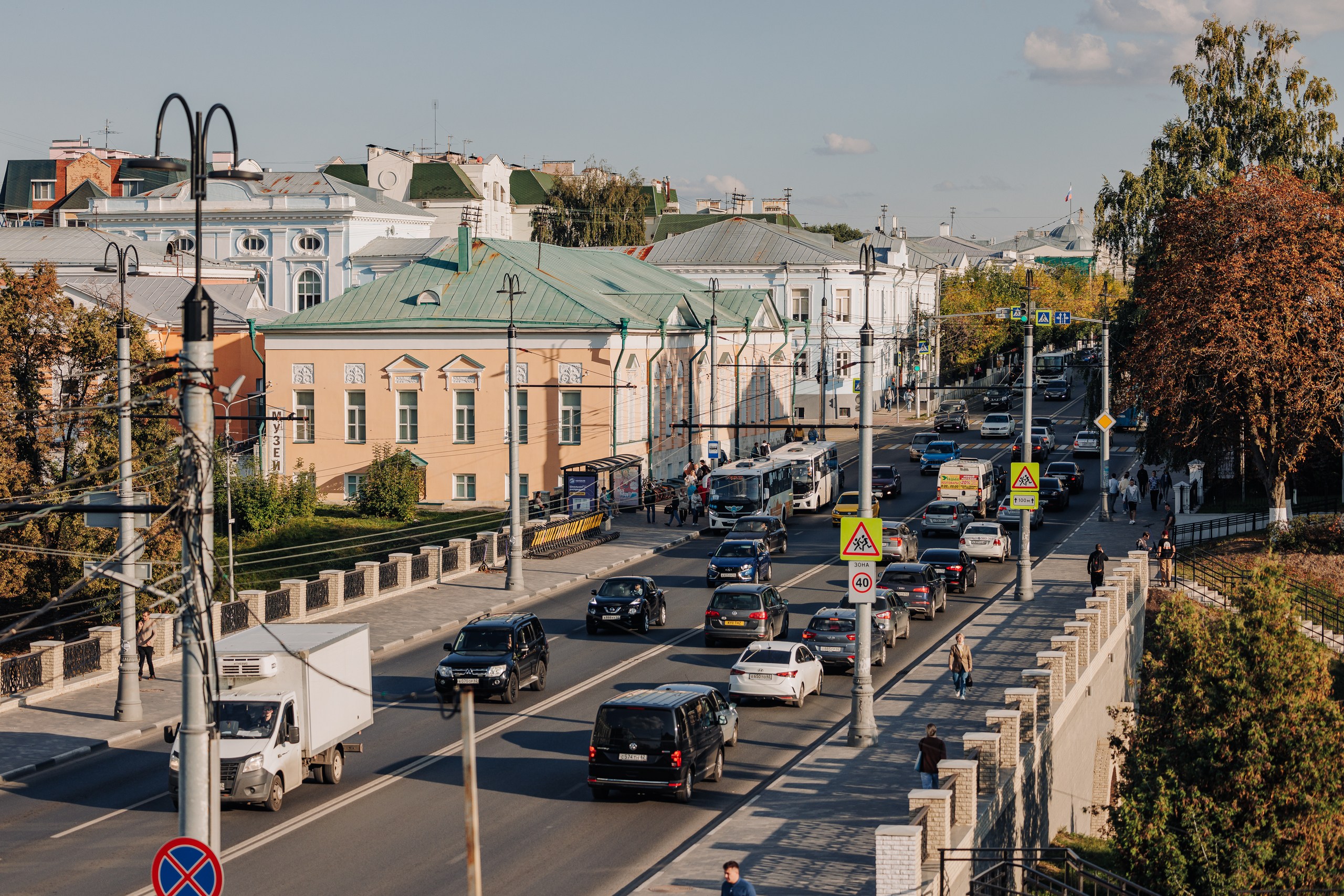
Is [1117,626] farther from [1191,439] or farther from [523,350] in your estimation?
[523,350]

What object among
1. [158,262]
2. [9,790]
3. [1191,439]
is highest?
[158,262]

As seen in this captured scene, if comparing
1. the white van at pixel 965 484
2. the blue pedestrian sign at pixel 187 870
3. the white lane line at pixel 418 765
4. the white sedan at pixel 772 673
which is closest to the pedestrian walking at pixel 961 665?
the white sedan at pixel 772 673

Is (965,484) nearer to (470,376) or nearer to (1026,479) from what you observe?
(1026,479)

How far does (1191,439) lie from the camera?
4812 cm

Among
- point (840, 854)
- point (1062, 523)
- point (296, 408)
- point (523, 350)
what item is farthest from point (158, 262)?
point (840, 854)

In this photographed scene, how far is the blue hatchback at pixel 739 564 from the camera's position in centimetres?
4319

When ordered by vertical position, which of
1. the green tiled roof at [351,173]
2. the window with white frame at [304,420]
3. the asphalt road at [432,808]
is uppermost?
the green tiled roof at [351,173]

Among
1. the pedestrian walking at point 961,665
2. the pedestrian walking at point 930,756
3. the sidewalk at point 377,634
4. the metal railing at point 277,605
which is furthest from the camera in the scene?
the metal railing at point 277,605

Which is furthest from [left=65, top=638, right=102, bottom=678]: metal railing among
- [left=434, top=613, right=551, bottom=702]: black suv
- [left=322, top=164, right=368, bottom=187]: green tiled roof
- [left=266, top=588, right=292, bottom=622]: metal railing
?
[left=322, top=164, right=368, bottom=187]: green tiled roof

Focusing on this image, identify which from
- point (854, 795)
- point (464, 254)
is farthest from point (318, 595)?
point (464, 254)

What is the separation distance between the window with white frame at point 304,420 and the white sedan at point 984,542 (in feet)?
98.2

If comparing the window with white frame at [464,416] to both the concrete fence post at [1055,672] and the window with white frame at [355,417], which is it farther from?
the concrete fence post at [1055,672]

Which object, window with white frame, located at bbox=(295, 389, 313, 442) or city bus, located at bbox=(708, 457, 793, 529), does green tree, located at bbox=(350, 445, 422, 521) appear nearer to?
window with white frame, located at bbox=(295, 389, 313, 442)

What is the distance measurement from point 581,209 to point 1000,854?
10275 centimetres
